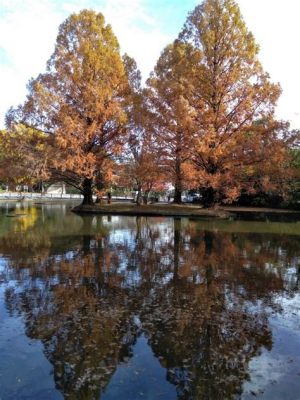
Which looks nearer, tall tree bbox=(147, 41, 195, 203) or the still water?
the still water

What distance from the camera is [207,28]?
103 feet

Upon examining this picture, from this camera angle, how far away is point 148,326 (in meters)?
6.38

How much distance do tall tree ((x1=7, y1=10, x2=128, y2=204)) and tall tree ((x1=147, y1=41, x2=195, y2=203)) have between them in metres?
3.32

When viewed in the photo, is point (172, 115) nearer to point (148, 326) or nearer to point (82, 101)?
point (82, 101)

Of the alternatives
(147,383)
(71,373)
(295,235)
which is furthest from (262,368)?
(295,235)

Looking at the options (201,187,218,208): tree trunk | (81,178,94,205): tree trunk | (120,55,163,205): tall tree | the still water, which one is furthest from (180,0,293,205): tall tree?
the still water

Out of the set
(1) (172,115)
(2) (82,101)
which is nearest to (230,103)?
(1) (172,115)

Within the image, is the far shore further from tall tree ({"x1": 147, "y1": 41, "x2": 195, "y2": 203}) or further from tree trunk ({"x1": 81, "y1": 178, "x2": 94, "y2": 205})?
tall tree ({"x1": 147, "y1": 41, "x2": 195, "y2": 203})

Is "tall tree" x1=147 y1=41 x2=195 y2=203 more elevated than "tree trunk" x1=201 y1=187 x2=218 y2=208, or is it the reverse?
"tall tree" x1=147 y1=41 x2=195 y2=203

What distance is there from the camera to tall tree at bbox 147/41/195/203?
3103cm

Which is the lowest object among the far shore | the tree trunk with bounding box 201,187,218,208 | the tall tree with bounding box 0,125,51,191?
the far shore

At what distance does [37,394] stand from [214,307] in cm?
389

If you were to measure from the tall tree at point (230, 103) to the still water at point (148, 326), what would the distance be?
18.7 m

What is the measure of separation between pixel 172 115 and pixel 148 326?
2663cm
